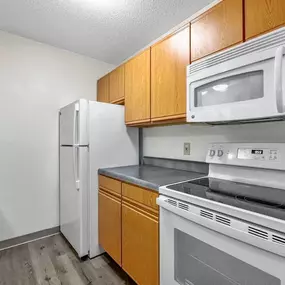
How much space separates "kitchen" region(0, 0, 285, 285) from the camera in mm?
928

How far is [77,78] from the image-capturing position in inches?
102

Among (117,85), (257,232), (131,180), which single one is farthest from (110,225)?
(117,85)

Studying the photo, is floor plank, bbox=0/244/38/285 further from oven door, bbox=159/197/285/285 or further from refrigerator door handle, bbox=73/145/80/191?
oven door, bbox=159/197/285/285

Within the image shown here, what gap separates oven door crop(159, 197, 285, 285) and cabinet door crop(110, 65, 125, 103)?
144cm

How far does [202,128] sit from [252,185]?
705mm

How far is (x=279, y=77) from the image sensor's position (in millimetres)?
871

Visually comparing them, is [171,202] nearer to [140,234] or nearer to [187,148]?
[140,234]

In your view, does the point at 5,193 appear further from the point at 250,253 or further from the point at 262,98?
the point at 262,98

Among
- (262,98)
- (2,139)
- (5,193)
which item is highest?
(262,98)

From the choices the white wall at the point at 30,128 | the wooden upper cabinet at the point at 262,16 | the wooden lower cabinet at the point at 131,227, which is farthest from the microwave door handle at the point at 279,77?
the white wall at the point at 30,128

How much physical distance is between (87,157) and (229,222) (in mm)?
1417

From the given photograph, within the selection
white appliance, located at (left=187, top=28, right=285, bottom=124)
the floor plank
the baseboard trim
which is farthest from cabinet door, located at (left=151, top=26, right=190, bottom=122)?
the baseboard trim

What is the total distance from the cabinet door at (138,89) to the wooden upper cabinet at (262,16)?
88cm

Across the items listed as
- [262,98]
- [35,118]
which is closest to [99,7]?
[35,118]
